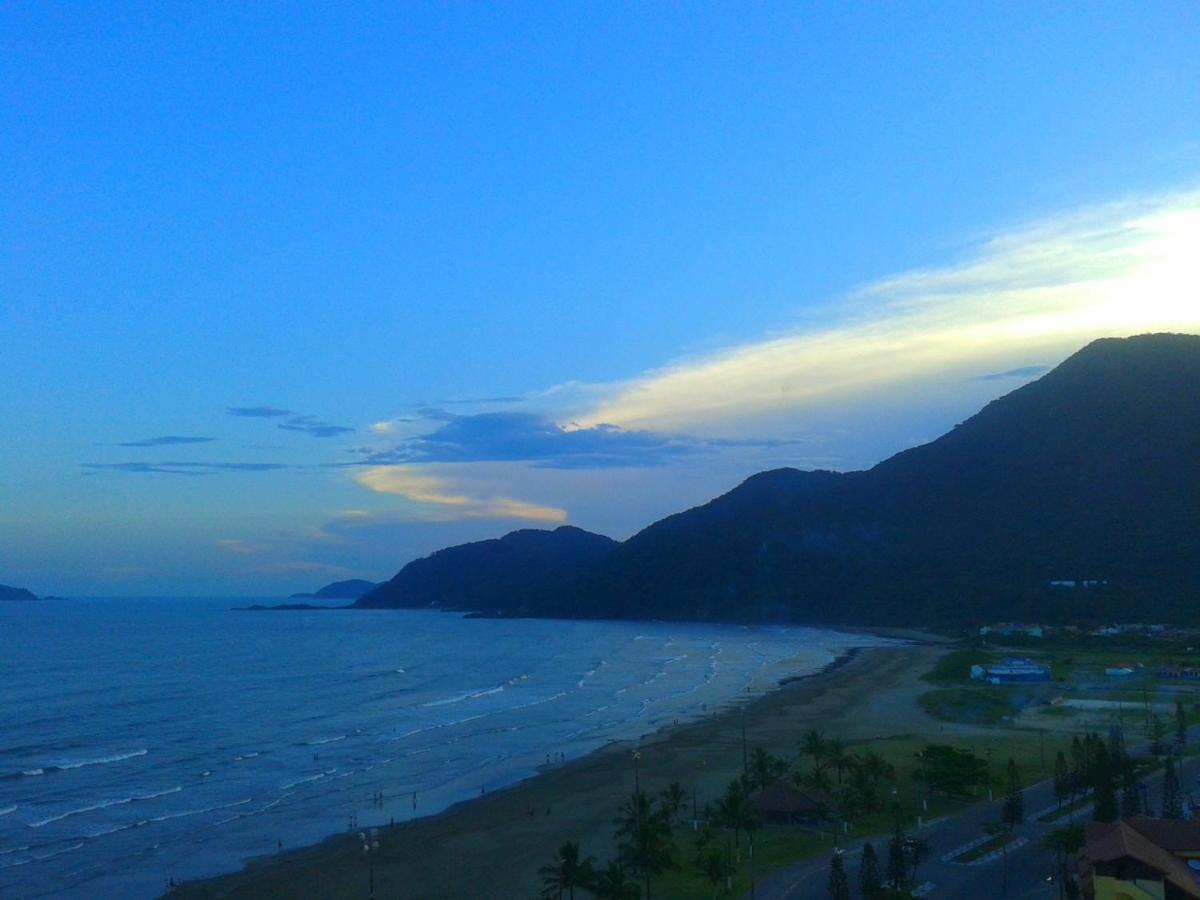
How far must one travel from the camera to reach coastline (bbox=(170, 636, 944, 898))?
3325 centimetres

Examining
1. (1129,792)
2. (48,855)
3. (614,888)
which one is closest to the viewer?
(614,888)

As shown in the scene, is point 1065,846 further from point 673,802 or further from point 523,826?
point 523,826

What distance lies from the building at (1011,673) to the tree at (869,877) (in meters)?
55.2

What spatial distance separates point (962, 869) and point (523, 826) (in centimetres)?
1767

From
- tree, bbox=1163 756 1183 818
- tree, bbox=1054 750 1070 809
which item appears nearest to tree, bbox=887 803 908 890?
tree, bbox=1163 756 1183 818

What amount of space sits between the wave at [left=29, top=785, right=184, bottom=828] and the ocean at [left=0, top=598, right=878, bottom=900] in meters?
0.19

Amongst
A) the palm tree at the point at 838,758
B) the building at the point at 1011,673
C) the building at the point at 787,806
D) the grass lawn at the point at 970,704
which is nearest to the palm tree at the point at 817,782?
the building at the point at 787,806

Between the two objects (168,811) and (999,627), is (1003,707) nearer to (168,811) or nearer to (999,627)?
(168,811)

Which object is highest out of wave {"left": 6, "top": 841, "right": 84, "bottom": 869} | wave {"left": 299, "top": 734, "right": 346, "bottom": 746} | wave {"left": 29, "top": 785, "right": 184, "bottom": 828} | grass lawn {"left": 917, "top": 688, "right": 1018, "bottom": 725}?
wave {"left": 29, "top": 785, "right": 184, "bottom": 828}

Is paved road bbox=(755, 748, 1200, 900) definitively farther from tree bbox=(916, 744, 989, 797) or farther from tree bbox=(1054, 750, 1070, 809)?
tree bbox=(916, 744, 989, 797)

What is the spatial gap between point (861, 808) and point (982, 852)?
6.27m

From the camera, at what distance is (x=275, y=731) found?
2542 inches

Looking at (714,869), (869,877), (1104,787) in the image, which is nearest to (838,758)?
(1104,787)

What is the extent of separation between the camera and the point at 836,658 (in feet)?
362
